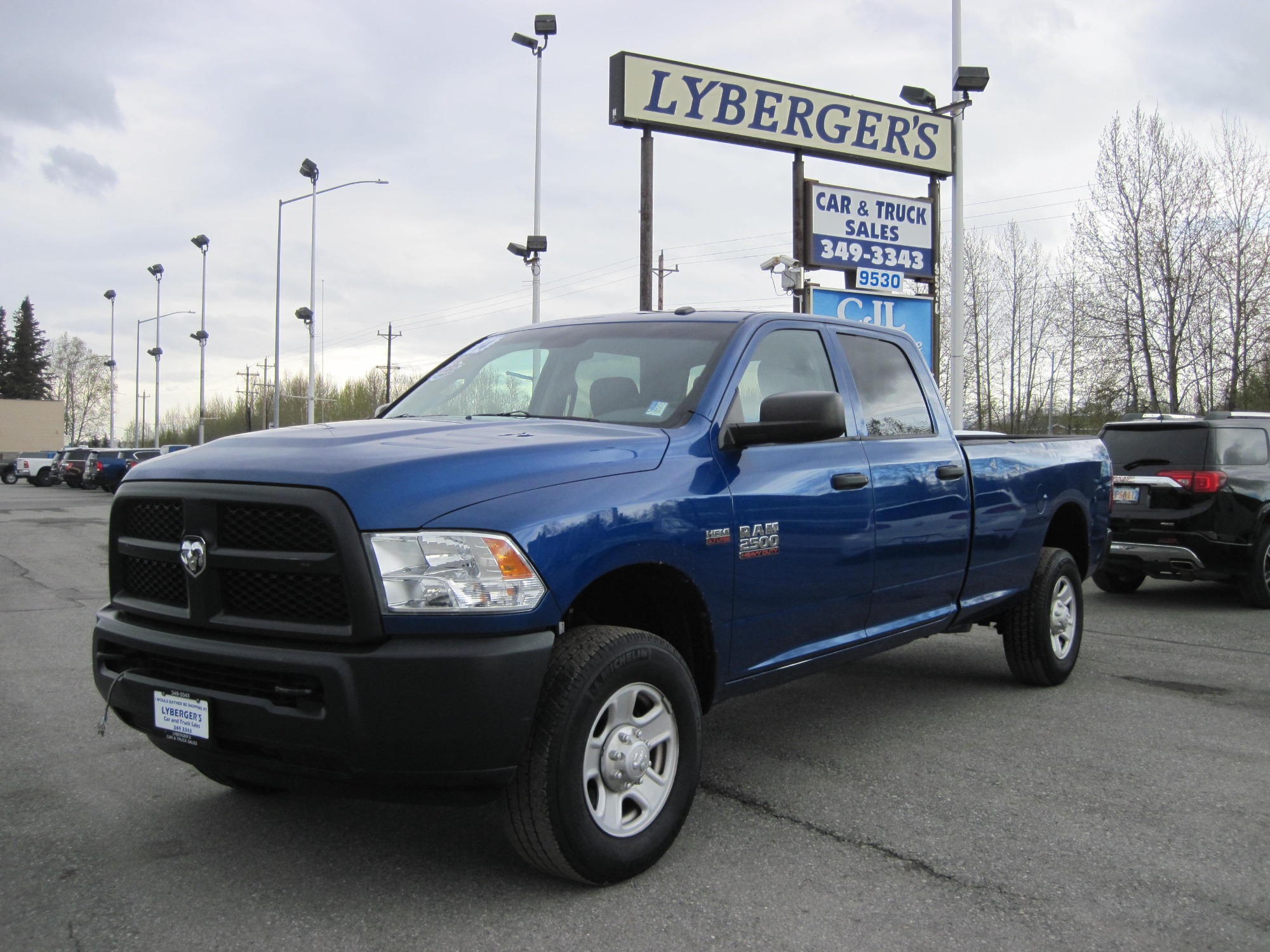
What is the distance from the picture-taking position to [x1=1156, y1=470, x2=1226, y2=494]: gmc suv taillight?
9375mm

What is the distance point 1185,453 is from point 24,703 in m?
9.01

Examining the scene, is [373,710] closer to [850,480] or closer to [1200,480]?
[850,480]

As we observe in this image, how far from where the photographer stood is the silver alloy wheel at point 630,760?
3.30 metres

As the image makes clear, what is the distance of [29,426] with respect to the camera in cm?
8181

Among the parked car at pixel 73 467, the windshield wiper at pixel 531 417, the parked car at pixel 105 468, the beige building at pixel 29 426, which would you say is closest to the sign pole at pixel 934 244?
the windshield wiper at pixel 531 417

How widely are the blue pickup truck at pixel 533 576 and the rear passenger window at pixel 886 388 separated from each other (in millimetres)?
179

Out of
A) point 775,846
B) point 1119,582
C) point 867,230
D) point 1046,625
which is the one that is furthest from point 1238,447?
point 867,230

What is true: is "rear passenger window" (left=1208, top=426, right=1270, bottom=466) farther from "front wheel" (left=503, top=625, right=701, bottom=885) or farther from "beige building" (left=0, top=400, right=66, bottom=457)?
"beige building" (left=0, top=400, right=66, bottom=457)

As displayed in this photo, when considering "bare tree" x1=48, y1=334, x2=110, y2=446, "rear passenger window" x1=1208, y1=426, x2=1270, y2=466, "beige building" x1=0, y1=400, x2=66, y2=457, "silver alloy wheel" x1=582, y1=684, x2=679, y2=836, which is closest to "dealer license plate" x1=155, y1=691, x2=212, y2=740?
"silver alloy wheel" x1=582, y1=684, x2=679, y2=836

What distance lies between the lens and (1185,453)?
31.5 feet

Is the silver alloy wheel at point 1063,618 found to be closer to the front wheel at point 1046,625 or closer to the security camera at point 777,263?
the front wheel at point 1046,625

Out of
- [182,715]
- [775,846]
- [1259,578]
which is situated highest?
[182,715]

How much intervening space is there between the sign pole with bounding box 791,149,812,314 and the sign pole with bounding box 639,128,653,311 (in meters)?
2.43

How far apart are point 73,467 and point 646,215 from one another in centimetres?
3610
